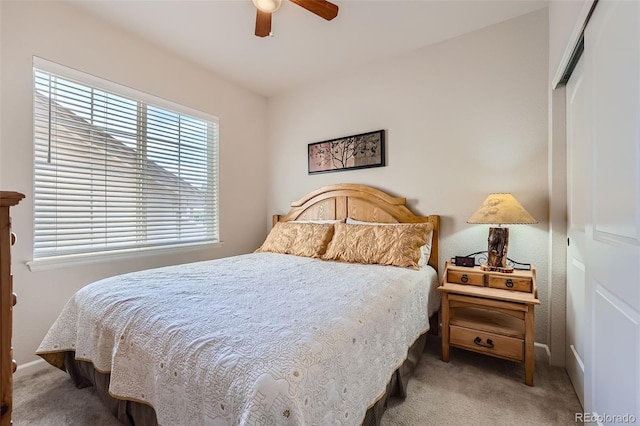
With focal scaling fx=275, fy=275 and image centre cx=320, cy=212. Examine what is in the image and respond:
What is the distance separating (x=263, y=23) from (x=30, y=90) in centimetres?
177

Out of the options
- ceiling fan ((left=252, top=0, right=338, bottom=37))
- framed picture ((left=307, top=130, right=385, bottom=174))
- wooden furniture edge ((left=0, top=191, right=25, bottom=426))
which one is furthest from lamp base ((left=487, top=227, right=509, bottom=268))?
wooden furniture edge ((left=0, top=191, right=25, bottom=426))

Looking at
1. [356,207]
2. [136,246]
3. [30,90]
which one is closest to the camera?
[30,90]

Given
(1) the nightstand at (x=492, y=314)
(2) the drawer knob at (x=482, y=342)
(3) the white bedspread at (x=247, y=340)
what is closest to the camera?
(3) the white bedspread at (x=247, y=340)

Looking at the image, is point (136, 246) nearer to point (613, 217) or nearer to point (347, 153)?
point (347, 153)

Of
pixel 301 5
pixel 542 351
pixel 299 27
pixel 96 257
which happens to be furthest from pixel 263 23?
pixel 542 351

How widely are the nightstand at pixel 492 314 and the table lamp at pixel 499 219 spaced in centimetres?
12

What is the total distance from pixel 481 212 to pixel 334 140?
71.1 inches

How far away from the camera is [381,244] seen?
7.91 ft

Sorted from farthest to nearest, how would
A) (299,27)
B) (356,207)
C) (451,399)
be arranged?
1. (356,207)
2. (299,27)
3. (451,399)

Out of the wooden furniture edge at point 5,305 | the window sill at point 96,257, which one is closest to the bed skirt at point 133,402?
the wooden furniture edge at point 5,305

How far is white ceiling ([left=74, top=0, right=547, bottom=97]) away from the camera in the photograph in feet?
7.12

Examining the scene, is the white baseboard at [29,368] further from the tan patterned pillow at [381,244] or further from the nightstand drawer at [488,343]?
the nightstand drawer at [488,343]

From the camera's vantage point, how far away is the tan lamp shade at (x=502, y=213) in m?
1.95

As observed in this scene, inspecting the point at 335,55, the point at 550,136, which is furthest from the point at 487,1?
the point at 335,55
